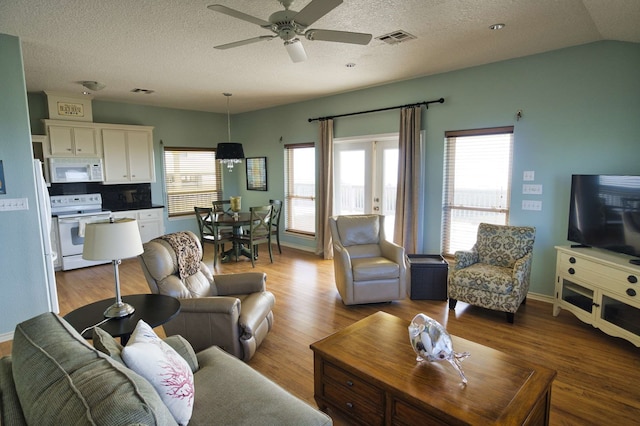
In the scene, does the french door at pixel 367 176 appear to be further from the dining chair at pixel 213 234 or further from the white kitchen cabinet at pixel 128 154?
the white kitchen cabinet at pixel 128 154

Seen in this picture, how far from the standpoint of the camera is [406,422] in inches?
69.7

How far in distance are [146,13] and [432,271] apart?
380cm

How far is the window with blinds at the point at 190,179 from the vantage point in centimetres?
Result: 725

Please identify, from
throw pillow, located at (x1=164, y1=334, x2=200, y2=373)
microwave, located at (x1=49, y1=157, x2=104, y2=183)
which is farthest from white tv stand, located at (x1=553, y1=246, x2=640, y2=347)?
microwave, located at (x1=49, y1=157, x2=104, y2=183)

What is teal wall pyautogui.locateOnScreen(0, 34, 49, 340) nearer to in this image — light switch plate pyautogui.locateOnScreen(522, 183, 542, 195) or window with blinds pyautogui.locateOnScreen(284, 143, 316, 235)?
window with blinds pyautogui.locateOnScreen(284, 143, 316, 235)

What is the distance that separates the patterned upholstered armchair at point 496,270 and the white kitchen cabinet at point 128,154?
18.6 ft

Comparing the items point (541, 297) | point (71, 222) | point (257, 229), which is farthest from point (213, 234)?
point (541, 297)

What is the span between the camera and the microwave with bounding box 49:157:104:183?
5566 mm

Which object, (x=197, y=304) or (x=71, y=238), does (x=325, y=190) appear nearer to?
(x=197, y=304)

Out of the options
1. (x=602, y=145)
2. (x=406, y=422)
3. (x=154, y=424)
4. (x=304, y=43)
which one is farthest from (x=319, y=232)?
(x=154, y=424)

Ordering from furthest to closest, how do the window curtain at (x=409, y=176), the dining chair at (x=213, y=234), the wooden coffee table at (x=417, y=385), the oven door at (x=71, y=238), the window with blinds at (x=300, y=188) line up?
the window with blinds at (x=300, y=188) → the dining chair at (x=213, y=234) → the oven door at (x=71, y=238) → the window curtain at (x=409, y=176) → the wooden coffee table at (x=417, y=385)

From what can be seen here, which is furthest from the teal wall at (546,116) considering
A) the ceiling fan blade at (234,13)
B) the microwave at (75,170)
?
the microwave at (75,170)

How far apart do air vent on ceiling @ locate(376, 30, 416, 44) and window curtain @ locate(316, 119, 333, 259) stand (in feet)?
8.52

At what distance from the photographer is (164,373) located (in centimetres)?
138
